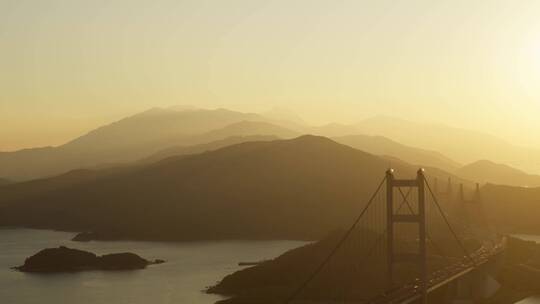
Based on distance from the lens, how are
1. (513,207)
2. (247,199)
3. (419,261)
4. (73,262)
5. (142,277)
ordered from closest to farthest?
(419,261)
(142,277)
(73,262)
(247,199)
(513,207)

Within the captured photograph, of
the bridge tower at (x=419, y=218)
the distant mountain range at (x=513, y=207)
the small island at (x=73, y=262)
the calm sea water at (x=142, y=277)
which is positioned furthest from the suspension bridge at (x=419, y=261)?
the distant mountain range at (x=513, y=207)

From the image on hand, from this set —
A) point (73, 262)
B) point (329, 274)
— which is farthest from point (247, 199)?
point (329, 274)

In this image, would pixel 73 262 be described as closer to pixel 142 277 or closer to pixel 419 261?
pixel 142 277

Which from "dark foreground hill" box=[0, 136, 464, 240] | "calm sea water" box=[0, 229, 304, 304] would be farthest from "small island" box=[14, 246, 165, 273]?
"dark foreground hill" box=[0, 136, 464, 240]

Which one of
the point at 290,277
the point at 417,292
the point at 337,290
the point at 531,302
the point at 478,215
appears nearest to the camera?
the point at 417,292

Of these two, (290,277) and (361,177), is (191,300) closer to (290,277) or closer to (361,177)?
(290,277)

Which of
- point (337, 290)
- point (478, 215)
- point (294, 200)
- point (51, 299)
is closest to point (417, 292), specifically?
point (337, 290)
